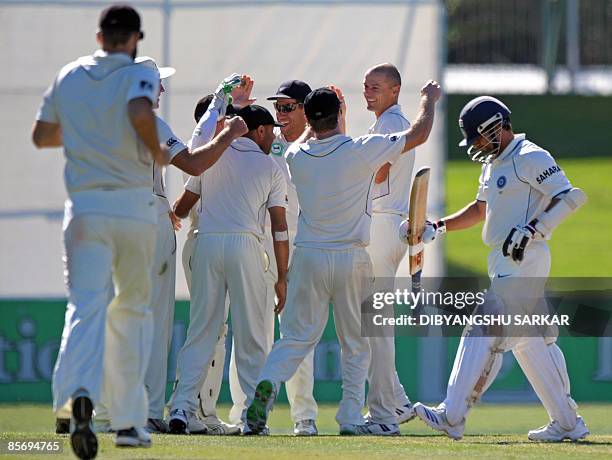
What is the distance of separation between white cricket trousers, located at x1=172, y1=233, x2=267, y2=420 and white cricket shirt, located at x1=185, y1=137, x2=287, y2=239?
8 cm

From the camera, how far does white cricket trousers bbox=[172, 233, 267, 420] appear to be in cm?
906

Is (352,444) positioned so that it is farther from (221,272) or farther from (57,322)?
(57,322)

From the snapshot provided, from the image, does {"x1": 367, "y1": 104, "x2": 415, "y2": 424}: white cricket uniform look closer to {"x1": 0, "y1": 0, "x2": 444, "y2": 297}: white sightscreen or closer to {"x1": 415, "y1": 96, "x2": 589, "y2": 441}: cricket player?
{"x1": 415, "y1": 96, "x2": 589, "y2": 441}: cricket player

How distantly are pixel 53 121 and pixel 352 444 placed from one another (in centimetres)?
246

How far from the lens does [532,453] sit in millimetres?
7680

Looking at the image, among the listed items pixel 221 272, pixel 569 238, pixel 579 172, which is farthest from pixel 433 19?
pixel 579 172

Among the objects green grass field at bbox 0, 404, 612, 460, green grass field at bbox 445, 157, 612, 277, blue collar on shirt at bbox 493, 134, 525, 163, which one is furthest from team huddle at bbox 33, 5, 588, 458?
green grass field at bbox 445, 157, 612, 277

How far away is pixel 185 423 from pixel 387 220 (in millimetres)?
1845

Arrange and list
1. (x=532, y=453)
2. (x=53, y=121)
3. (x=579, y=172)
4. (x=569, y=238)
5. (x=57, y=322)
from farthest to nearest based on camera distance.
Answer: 1. (x=579, y=172)
2. (x=569, y=238)
3. (x=57, y=322)
4. (x=532, y=453)
5. (x=53, y=121)

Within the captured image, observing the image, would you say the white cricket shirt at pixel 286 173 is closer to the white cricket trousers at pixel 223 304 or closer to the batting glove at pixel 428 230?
the white cricket trousers at pixel 223 304

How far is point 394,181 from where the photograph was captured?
9.38 meters

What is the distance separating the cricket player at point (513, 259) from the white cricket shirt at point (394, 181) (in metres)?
0.79

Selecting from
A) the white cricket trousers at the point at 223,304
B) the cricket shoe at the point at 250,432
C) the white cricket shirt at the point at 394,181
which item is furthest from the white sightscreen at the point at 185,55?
the cricket shoe at the point at 250,432

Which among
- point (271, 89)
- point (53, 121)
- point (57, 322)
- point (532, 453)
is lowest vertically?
point (532, 453)
